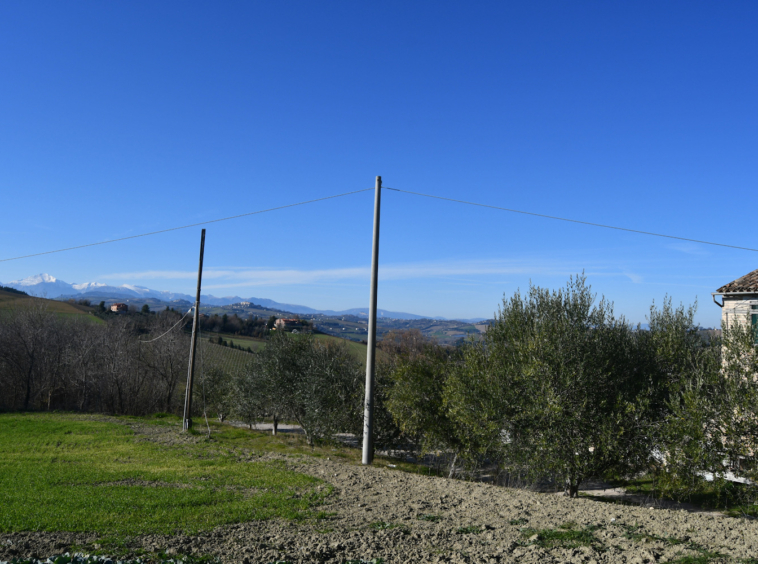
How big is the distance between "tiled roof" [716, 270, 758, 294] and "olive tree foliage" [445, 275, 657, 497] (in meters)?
7.84

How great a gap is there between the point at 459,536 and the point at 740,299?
68.3 ft

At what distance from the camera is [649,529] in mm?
8172

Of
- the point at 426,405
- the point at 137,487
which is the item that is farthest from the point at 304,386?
the point at 137,487

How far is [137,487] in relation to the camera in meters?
11.8

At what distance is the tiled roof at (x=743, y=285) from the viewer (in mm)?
21312

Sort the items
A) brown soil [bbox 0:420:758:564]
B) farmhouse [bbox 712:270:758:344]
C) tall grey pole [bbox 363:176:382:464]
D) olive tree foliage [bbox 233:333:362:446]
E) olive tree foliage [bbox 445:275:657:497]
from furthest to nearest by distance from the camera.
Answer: olive tree foliage [bbox 233:333:362:446] → farmhouse [bbox 712:270:758:344] → tall grey pole [bbox 363:176:382:464] → olive tree foliage [bbox 445:275:657:497] → brown soil [bbox 0:420:758:564]

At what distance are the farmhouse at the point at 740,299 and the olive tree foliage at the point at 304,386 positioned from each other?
17738 mm

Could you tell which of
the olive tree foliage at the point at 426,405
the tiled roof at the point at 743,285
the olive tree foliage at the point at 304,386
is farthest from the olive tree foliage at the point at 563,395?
the olive tree foliage at the point at 304,386

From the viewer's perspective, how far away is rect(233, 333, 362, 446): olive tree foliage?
83.3 ft

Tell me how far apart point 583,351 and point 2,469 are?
17.9 metres

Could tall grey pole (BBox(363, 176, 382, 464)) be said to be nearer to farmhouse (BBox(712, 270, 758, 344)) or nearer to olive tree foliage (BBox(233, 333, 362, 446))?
olive tree foliage (BBox(233, 333, 362, 446))

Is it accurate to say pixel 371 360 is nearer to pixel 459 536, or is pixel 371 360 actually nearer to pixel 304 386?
pixel 459 536

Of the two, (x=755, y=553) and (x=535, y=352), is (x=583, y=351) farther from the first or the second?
(x=755, y=553)

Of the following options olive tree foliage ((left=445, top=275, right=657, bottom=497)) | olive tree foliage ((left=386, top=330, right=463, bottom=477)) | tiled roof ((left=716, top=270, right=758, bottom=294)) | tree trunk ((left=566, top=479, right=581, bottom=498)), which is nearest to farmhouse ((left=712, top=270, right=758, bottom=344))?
tiled roof ((left=716, top=270, right=758, bottom=294))
